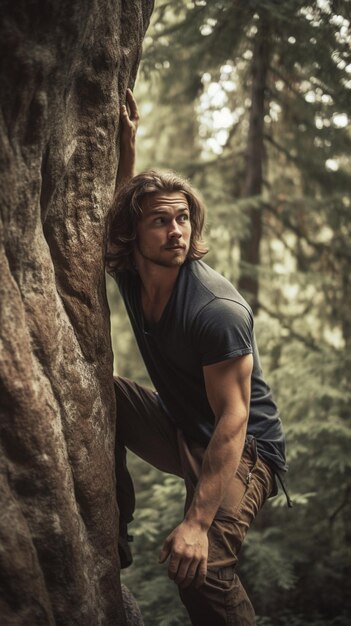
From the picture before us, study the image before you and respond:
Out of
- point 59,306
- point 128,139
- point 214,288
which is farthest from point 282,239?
point 59,306

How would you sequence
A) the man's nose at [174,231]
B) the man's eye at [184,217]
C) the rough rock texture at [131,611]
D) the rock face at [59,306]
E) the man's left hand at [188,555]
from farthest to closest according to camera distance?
1. the rough rock texture at [131,611]
2. the man's eye at [184,217]
3. the man's nose at [174,231]
4. the man's left hand at [188,555]
5. the rock face at [59,306]

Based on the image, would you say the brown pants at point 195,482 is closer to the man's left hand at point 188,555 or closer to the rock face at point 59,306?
the man's left hand at point 188,555

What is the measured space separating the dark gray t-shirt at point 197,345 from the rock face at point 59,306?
30 cm

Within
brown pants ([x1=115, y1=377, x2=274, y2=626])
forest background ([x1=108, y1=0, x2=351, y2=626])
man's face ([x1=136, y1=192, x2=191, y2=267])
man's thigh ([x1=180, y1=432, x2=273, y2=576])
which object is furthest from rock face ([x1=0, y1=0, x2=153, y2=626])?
forest background ([x1=108, y1=0, x2=351, y2=626])

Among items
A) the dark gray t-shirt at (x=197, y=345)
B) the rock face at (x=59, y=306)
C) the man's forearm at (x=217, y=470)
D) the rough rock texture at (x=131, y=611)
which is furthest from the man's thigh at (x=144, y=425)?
the rough rock texture at (x=131, y=611)

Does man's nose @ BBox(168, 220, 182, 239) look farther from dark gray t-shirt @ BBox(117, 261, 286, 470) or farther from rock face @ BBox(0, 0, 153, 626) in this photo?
rock face @ BBox(0, 0, 153, 626)

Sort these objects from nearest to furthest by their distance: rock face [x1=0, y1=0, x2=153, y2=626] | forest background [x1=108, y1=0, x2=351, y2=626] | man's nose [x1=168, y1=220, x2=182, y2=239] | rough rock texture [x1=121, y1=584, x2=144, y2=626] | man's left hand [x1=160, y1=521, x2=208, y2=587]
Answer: rock face [x1=0, y1=0, x2=153, y2=626], man's left hand [x1=160, y1=521, x2=208, y2=587], man's nose [x1=168, y1=220, x2=182, y2=239], rough rock texture [x1=121, y1=584, x2=144, y2=626], forest background [x1=108, y1=0, x2=351, y2=626]

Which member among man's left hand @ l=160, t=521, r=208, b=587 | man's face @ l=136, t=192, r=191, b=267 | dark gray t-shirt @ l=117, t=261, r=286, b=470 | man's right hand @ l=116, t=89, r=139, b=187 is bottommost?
man's left hand @ l=160, t=521, r=208, b=587

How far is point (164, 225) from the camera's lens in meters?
3.77

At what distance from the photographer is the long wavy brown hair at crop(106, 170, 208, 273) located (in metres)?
3.78

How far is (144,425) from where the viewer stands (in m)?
4.18

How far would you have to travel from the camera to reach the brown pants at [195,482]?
3477 mm

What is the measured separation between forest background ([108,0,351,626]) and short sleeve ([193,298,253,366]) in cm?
287

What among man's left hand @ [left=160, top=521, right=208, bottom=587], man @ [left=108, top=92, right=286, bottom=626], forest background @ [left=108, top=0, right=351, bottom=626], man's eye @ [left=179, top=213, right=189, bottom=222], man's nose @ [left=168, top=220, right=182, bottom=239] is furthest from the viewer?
forest background @ [left=108, top=0, right=351, bottom=626]
